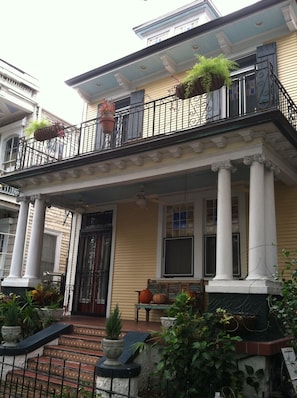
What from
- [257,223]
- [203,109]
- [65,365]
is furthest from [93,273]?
[257,223]

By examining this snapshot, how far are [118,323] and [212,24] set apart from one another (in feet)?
24.6

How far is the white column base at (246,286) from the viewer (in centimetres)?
617

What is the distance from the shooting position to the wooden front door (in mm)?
11195

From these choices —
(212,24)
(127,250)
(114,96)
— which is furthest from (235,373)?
(114,96)

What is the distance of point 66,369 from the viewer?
21.6 feet

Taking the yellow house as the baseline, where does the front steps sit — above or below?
below

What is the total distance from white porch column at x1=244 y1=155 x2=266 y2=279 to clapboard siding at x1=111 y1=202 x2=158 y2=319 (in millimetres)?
4171

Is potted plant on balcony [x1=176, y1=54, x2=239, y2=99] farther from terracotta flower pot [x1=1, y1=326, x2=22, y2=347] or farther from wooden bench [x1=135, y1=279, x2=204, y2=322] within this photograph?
Result: terracotta flower pot [x1=1, y1=326, x2=22, y2=347]

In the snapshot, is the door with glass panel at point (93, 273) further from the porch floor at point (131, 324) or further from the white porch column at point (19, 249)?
the white porch column at point (19, 249)

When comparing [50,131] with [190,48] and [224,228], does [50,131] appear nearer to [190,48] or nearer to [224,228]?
[190,48]

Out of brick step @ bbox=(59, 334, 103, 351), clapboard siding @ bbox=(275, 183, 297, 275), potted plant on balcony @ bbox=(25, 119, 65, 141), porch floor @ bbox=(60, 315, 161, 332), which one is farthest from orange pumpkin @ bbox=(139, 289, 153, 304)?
potted plant on balcony @ bbox=(25, 119, 65, 141)

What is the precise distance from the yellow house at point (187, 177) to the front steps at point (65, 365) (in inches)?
90.9

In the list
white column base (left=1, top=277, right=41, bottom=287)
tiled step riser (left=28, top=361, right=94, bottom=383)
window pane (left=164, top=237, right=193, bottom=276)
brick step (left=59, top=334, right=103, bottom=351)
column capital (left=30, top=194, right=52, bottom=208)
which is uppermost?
column capital (left=30, top=194, right=52, bottom=208)

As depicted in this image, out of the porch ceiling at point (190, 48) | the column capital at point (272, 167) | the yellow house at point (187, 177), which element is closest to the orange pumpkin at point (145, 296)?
the yellow house at point (187, 177)
